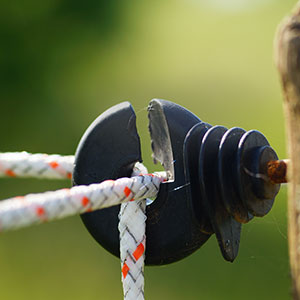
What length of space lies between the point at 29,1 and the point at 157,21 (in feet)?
2.40

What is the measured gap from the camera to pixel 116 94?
2.61 metres

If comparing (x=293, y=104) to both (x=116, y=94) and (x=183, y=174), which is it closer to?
(x=183, y=174)

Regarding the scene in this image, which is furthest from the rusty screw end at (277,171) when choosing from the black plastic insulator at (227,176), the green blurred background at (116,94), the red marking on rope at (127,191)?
the green blurred background at (116,94)

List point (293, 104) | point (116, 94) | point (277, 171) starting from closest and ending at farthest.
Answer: point (293, 104) → point (277, 171) → point (116, 94)

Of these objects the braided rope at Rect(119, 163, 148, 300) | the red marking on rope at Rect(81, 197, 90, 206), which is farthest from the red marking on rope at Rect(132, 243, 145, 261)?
the red marking on rope at Rect(81, 197, 90, 206)

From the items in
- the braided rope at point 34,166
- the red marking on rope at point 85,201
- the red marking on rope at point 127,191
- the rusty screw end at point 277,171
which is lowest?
the red marking on rope at point 85,201

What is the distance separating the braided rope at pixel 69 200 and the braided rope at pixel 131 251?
2cm

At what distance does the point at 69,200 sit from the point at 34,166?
0.10 m

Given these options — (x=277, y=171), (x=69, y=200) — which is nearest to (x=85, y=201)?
(x=69, y=200)

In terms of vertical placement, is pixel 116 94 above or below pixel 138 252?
above

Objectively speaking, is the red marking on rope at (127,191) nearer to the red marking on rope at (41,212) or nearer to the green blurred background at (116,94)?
the red marking on rope at (41,212)

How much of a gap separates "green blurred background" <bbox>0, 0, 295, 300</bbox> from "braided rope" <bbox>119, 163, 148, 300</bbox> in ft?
4.04

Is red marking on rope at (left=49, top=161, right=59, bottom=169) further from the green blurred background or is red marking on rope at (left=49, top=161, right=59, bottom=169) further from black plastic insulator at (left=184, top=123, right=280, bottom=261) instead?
the green blurred background

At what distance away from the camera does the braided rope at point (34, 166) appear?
466 mm
